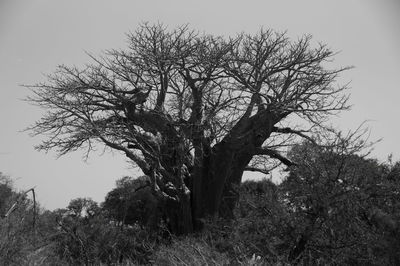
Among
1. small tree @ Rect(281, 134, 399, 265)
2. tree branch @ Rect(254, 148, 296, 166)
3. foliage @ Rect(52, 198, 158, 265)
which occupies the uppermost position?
tree branch @ Rect(254, 148, 296, 166)

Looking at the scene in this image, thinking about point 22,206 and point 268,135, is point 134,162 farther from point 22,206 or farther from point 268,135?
point 22,206

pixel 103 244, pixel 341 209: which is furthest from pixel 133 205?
pixel 341 209

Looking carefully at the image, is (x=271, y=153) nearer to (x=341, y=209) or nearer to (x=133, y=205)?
(x=341, y=209)

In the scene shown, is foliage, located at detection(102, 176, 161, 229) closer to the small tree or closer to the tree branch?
the tree branch

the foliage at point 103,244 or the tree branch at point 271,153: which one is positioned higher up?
the tree branch at point 271,153

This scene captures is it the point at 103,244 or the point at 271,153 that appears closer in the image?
the point at 103,244

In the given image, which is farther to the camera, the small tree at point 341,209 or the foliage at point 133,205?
the foliage at point 133,205

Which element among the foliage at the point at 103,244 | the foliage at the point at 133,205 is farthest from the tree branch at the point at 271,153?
the foliage at the point at 133,205

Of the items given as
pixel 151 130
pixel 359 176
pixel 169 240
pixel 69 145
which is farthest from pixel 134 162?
pixel 359 176

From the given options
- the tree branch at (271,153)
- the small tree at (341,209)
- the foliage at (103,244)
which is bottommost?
the foliage at (103,244)

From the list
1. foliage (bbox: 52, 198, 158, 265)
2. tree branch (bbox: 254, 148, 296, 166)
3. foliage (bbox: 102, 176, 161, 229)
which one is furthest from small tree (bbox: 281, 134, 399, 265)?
foliage (bbox: 102, 176, 161, 229)

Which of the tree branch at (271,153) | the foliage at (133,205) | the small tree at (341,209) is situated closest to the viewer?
the small tree at (341,209)

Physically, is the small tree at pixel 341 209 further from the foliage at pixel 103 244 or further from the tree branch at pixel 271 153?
the tree branch at pixel 271 153

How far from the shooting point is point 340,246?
165 inches
